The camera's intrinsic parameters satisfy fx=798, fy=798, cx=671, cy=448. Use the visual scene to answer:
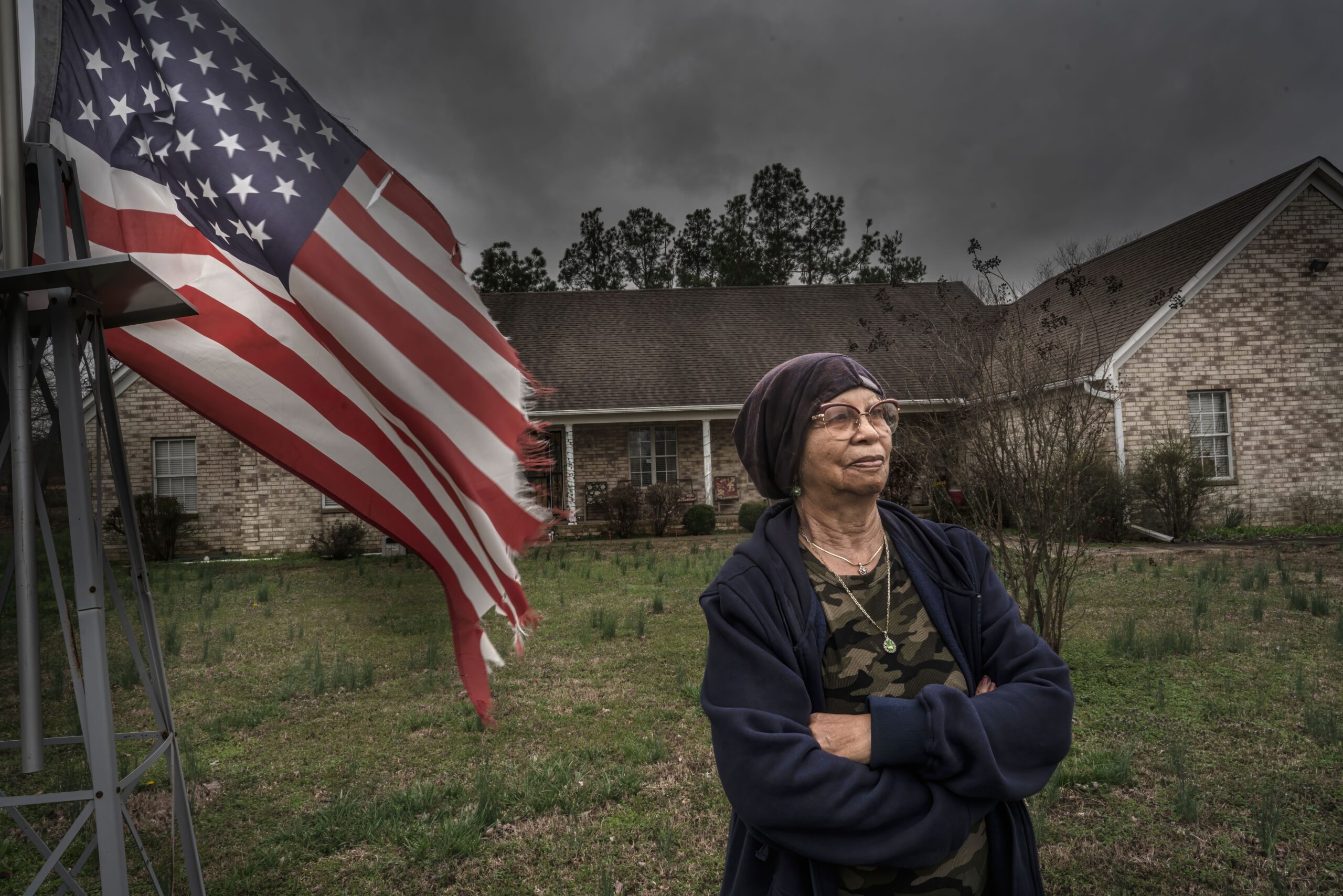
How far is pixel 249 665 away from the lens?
7277 millimetres

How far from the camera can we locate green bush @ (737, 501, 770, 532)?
17703 millimetres

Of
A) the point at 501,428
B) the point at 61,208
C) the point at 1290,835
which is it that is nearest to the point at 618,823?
the point at 501,428

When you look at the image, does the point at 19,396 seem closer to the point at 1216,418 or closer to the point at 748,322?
the point at 1216,418

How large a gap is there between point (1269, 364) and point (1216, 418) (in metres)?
1.45

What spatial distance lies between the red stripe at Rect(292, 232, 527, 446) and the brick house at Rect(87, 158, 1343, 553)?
Result: 32.5ft

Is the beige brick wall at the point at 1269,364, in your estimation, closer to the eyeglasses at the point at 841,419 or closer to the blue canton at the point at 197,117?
the eyeglasses at the point at 841,419

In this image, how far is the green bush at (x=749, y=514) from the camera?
58.1ft

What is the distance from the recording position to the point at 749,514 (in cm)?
1781

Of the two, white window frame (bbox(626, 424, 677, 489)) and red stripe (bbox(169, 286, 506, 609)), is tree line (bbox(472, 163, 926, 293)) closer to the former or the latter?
white window frame (bbox(626, 424, 677, 489))

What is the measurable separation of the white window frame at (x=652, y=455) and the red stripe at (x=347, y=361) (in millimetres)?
17180

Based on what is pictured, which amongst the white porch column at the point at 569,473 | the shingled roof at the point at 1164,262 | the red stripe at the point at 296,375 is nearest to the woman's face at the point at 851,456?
the red stripe at the point at 296,375

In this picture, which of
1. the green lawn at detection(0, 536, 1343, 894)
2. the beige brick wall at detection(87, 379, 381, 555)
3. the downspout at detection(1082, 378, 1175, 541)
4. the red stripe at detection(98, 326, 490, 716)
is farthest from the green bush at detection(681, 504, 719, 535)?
the red stripe at detection(98, 326, 490, 716)

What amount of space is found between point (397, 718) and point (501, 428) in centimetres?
358

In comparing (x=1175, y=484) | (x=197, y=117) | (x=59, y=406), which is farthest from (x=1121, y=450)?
(x=59, y=406)
